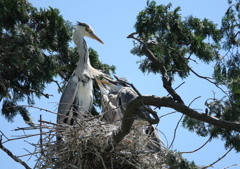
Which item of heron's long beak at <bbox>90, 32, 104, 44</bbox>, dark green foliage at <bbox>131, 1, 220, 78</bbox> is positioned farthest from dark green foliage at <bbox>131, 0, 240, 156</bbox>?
heron's long beak at <bbox>90, 32, 104, 44</bbox>

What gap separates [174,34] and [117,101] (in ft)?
3.67

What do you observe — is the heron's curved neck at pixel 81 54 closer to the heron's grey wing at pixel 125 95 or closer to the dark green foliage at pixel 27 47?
the dark green foliage at pixel 27 47

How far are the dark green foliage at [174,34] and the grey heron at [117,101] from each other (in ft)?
1.22

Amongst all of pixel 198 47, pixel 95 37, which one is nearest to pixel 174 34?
pixel 198 47

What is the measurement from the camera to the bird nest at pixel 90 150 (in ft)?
14.6

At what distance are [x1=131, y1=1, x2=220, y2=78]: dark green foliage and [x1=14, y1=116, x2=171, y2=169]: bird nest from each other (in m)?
1.01

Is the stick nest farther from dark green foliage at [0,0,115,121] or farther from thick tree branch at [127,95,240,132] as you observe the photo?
dark green foliage at [0,0,115,121]

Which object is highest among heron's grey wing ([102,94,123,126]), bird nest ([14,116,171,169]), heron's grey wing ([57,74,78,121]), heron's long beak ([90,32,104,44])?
heron's long beak ([90,32,104,44])

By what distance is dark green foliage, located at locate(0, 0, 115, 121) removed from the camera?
5781mm

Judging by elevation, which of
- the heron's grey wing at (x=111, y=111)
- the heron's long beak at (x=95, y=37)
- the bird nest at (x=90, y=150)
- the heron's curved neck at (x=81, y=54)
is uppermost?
the heron's long beak at (x=95, y=37)

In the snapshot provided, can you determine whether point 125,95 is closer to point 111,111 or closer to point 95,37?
point 111,111

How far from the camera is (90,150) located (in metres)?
4.50

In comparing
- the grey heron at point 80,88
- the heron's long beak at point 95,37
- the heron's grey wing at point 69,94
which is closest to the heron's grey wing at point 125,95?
the grey heron at point 80,88

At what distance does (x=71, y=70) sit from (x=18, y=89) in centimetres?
89
